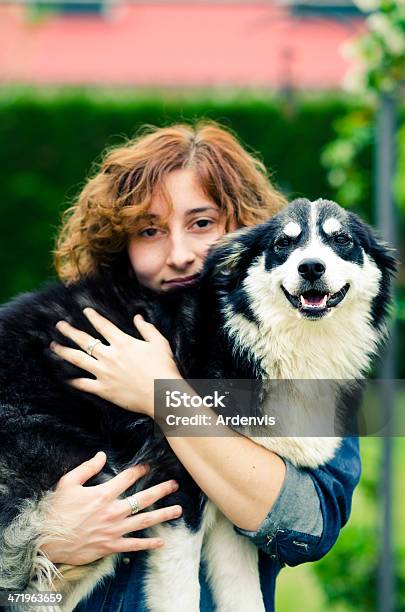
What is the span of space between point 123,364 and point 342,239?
730 mm

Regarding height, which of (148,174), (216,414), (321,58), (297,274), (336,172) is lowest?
(216,414)

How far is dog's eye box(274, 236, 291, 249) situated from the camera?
2.35 meters

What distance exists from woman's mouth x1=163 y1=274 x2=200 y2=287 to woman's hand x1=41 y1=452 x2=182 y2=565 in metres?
0.60

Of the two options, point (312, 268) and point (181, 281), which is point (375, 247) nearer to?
point (312, 268)

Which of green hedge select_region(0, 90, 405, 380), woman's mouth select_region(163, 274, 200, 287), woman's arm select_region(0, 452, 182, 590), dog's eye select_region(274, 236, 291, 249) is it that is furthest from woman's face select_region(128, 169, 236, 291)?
green hedge select_region(0, 90, 405, 380)

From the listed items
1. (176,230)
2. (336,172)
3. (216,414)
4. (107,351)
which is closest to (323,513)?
(216,414)

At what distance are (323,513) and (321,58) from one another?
55.9ft

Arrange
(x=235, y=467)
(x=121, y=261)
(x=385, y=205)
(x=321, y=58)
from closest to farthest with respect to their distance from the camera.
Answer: (x=235, y=467) → (x=121, y=261) → (x=385, y=205) → (x=321, y=58)

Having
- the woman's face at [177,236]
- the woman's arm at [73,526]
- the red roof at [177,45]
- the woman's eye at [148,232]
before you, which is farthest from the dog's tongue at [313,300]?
the red roof at [177,45]

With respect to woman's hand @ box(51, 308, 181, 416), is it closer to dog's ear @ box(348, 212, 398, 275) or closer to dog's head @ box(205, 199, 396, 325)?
dog's head @ box(205, 199, 396, 325)

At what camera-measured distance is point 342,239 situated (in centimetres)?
234

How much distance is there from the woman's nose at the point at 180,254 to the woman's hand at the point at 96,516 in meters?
0.62

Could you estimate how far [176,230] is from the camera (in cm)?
242

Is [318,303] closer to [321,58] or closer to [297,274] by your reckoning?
[297,274]
